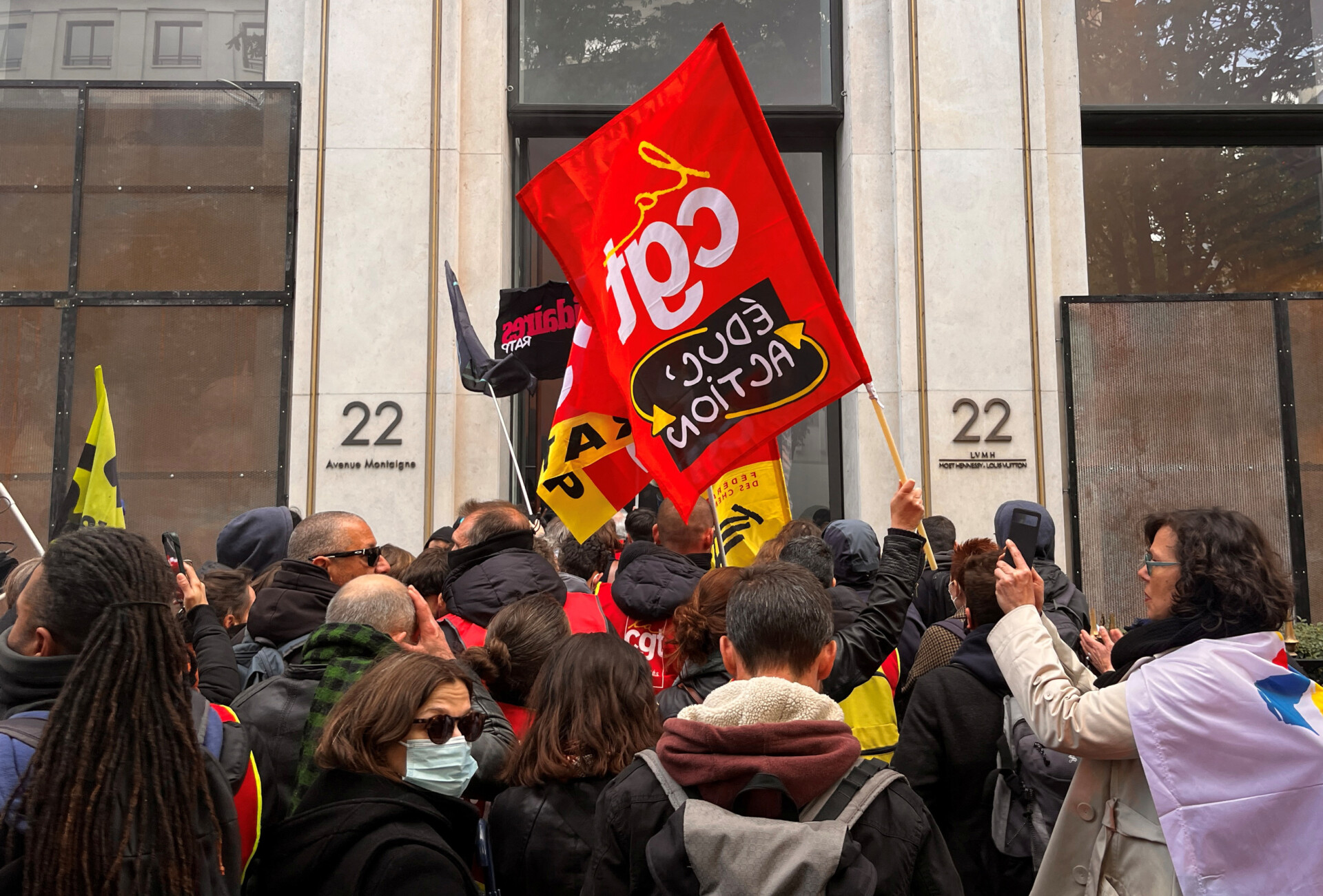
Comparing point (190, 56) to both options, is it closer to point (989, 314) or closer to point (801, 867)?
point (989, 314)

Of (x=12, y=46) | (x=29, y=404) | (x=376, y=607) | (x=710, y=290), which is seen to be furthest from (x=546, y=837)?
(x=12, y=46)

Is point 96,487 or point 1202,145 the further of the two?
point 1202,145

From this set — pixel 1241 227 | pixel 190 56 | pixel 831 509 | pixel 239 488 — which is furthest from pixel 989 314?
pixel 190 56

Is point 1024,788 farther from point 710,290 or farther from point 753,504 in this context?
point 753,504

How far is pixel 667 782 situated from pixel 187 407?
8839 millimetres

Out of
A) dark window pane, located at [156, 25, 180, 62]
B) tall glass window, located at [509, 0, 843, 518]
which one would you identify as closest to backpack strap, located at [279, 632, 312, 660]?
tall glass window, located at [509, 0, 843, 518]

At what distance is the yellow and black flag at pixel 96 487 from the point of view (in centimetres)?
594

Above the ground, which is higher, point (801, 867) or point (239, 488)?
point (239, 488)

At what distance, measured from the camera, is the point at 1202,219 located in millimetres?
11164

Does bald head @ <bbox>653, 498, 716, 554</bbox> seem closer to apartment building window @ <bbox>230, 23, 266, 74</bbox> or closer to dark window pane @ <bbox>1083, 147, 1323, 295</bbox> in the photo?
dark window pane @ <bbox>1083, 147, 1323, 295</bbox>

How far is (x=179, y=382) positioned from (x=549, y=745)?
828cm

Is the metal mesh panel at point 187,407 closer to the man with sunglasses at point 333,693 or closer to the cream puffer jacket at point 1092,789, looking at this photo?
the man with sunglasses at point 333,693

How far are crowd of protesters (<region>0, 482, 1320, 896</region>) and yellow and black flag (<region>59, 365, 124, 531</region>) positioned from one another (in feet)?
5.91

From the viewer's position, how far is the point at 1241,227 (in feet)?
36.5
